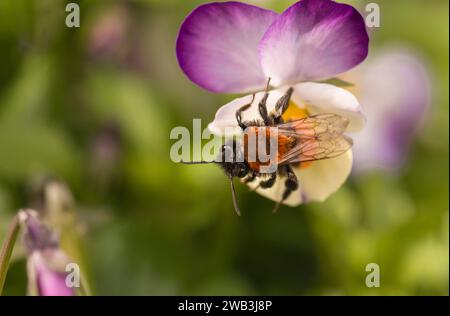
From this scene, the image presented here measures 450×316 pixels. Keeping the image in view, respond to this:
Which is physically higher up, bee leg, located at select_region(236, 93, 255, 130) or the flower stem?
bee leg, located at select_region(236, 93, 255, 130)

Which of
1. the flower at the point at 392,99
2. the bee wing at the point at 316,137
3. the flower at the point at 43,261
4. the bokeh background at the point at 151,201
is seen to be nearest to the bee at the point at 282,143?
the bee wing at the point at 316,137

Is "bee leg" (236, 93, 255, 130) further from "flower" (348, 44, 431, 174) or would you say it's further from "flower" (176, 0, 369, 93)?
"flower" (348, 44, 431, 174)

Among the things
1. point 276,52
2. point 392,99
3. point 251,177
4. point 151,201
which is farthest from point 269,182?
point 392,99

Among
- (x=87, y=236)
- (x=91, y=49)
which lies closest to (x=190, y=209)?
(x=87, y=236)

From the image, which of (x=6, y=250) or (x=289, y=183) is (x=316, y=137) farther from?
(x=6, y=250)

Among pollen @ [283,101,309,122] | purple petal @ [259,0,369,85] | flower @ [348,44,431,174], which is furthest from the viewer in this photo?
flower @ [348,44,431,174]

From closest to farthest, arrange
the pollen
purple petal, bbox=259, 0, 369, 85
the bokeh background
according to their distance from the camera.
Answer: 1. purple petal, bbox=259, 0, 369, 85
2. the pollen
3. the bokeh background

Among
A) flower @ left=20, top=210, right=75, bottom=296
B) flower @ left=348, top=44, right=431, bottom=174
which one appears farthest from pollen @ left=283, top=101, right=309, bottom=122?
flower @ left=348, top=44, right=431, bottom=174
